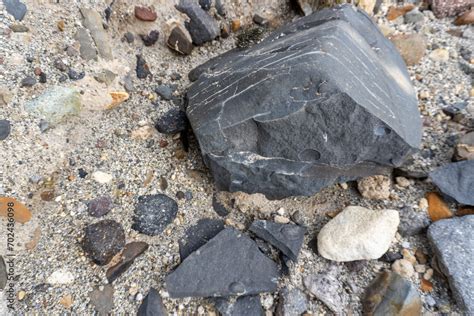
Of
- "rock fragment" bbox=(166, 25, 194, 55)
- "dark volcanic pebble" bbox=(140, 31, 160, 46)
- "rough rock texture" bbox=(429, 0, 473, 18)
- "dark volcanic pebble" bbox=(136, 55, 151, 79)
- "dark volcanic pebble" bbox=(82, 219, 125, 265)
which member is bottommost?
"dark volcanic pebble" bbox=(82, 219, 125, 265)

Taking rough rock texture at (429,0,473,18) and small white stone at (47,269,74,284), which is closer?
small white stone at (47,269,74,284)

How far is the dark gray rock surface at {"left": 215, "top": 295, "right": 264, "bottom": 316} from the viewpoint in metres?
1.40

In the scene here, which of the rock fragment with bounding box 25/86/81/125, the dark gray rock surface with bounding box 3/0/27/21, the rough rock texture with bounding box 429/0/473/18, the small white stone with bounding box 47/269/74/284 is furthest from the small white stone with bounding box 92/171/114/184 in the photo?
the rough rock texture with bounding box 429/0/473/18

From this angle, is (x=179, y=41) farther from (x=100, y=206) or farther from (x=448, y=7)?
(x=448, y=7)

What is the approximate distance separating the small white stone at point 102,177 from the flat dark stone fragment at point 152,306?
0.56 meters

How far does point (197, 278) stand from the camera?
1.41 m

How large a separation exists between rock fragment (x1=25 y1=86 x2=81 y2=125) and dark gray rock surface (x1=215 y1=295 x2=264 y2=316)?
109 cm

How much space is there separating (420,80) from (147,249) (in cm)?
178

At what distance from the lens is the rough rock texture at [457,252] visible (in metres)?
1.39

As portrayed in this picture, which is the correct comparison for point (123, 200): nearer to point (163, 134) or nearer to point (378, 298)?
point (163, 134)

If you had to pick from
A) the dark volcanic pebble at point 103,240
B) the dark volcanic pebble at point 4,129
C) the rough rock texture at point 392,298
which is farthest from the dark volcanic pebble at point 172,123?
the rough rock texture at point 392,298

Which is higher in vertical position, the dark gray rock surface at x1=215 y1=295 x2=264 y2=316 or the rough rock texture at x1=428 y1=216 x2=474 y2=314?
the dark gray rock surface at x1=215 y1=295 x2=264 y2=316

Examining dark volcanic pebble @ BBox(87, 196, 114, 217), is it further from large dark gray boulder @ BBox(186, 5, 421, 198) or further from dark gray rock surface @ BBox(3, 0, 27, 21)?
dark gray rock surface @ BBox(3, 0, 27, 21)

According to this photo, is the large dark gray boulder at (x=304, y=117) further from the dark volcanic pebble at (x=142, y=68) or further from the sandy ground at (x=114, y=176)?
the dark volcanic pebble at (x=142, y=68)
